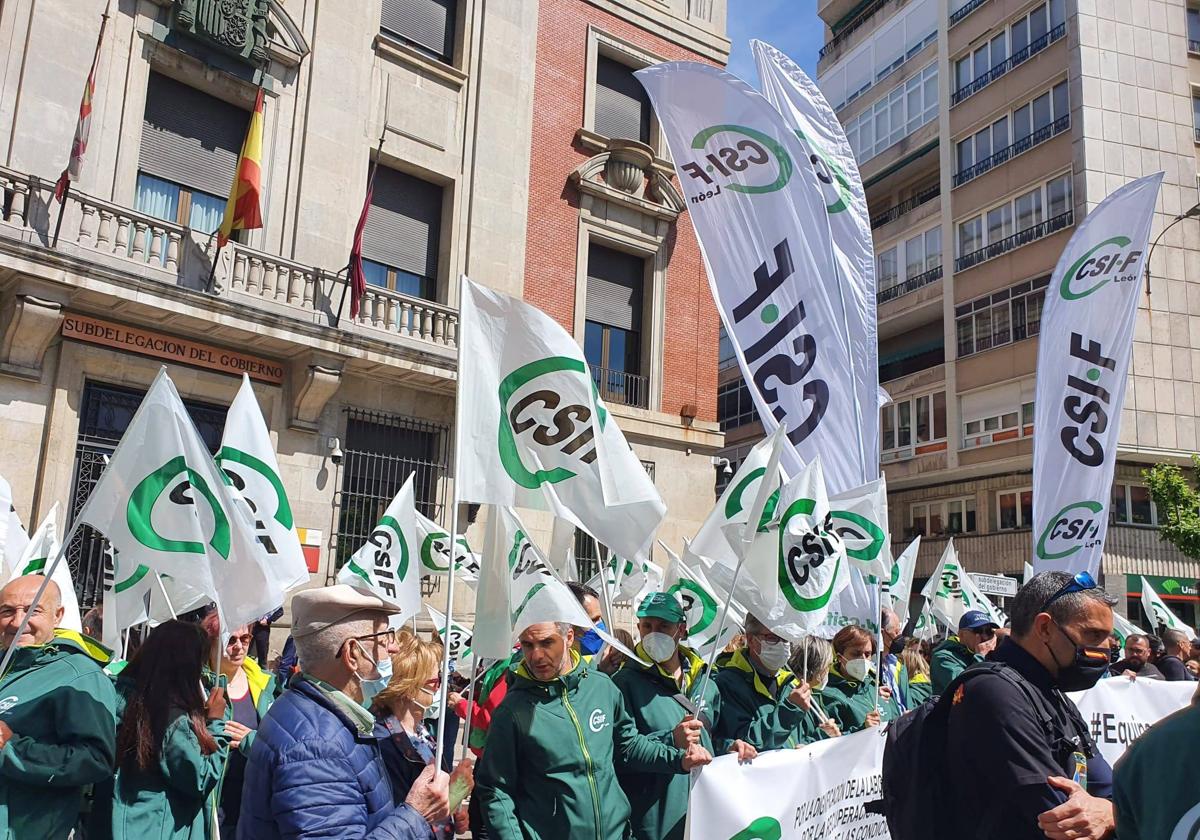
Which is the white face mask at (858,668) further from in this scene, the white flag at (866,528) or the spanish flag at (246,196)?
the spanish flag at (246,196)

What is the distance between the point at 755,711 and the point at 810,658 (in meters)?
0.80

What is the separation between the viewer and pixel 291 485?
1346 cm

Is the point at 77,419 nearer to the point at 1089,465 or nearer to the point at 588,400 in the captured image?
the point at 588,400

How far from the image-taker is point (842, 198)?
22.7 feet

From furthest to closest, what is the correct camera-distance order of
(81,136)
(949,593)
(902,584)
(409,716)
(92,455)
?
(949,593)
(92,455)
(81,136)
(902,584)
(409,716)

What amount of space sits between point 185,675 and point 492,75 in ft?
46.6

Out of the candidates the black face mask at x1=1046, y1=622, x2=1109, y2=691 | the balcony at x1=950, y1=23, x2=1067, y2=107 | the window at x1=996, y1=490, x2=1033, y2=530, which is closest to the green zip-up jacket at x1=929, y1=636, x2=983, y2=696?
the black face mask at x1=1046, y1=622, x2=1109, y2=691

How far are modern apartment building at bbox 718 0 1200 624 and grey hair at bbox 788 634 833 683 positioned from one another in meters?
23.7

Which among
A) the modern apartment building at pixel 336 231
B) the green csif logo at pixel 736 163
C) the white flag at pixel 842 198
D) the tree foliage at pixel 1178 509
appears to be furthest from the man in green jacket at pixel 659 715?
the tree foliage at pixel 1178 509

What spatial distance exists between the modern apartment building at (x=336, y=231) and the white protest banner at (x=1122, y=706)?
9392mm

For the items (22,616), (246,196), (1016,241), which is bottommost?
(22,616)

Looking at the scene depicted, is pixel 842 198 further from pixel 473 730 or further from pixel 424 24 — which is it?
pixel 424 24

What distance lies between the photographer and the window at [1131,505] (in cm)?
2772

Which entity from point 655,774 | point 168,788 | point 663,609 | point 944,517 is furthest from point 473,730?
point 944,517
